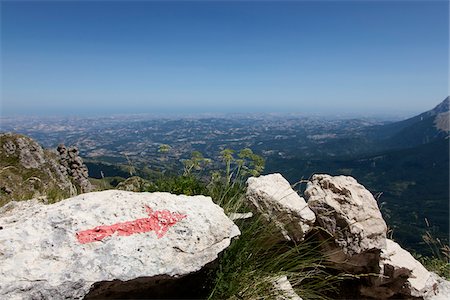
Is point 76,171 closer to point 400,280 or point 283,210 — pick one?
point 283,210

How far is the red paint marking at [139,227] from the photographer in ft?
13.9

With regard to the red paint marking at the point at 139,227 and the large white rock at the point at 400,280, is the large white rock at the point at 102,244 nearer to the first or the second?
the red paint marking at the point at 139,227

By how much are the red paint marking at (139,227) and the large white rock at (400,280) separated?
6.03 m

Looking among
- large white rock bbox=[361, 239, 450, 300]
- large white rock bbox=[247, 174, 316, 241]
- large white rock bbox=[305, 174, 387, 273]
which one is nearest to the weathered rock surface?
large white rock bbox=[247, 174, 316, 241]

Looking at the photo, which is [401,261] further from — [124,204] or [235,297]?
[124,204]

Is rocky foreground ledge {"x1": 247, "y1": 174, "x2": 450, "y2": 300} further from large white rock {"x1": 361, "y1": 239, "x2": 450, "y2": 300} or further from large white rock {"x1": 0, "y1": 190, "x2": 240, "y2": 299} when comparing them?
large white rock {"x1": 0, "y1": 190, "x2": 240, "y2": 299}

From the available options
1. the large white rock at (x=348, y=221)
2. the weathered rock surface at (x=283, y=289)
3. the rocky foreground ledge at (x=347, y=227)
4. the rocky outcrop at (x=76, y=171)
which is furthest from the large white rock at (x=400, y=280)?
the rocky outcrop at (x=76, y=171)

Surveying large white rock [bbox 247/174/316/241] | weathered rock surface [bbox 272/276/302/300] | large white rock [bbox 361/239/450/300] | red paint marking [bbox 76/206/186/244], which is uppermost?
red paint marking [bbox 76/206/186/244]

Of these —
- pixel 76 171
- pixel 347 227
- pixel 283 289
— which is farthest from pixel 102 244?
pixel 76 171

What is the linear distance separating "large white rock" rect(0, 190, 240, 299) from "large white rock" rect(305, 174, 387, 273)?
323 centimetres

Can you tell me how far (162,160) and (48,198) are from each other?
2.97 meters

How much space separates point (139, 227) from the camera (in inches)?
179

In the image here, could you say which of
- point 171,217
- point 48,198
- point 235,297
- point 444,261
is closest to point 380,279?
point 444,261

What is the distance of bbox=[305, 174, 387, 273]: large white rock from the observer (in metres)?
7.33
